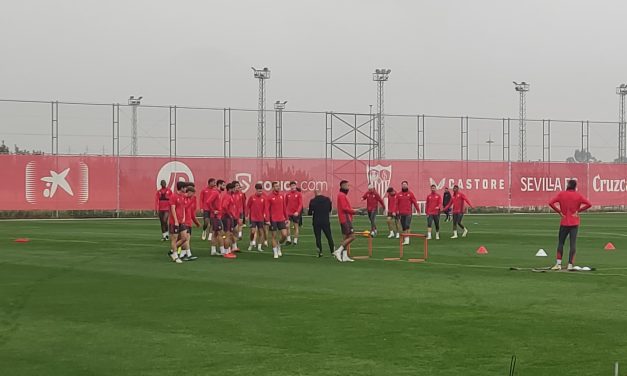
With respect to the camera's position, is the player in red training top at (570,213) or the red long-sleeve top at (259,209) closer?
the player in red training top at (570,213)

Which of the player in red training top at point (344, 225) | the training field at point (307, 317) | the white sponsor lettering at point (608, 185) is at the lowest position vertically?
the training field at point (307, 317)

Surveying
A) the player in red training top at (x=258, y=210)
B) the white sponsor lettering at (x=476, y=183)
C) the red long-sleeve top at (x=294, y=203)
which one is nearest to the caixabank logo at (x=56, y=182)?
the white sponsor lettering at (x=476, y=183)

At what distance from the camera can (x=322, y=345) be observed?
9984mm

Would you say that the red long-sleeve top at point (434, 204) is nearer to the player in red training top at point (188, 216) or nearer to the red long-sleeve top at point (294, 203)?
the red long-sleeve top at point (294, 203)

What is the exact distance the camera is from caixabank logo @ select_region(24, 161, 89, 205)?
50750mm

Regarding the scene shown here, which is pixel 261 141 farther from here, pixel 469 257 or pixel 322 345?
pixel 322 345

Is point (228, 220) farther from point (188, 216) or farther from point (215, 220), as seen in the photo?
point (188, 216)

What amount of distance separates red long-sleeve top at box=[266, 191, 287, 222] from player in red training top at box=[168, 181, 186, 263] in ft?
11.0

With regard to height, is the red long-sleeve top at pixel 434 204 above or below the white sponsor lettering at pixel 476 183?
below

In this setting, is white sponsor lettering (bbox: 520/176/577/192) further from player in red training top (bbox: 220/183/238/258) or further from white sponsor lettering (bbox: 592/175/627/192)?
player in red training top (bbox: 220/183/238/258)

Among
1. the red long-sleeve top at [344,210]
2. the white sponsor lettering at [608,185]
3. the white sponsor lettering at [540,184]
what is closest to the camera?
the red long-sleeve top at [344,210]

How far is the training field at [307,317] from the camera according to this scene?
29.8 ft

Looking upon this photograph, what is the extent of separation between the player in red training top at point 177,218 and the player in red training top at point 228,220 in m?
2.00

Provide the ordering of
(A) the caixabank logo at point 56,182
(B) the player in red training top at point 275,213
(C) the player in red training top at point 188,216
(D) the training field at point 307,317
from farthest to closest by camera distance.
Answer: (A) the caixabank logo at point 56,182 → (B) the player in red training top at point 275,213 → (C) the player in red training top at point 188,216 → (D) the training field at point 307,317
